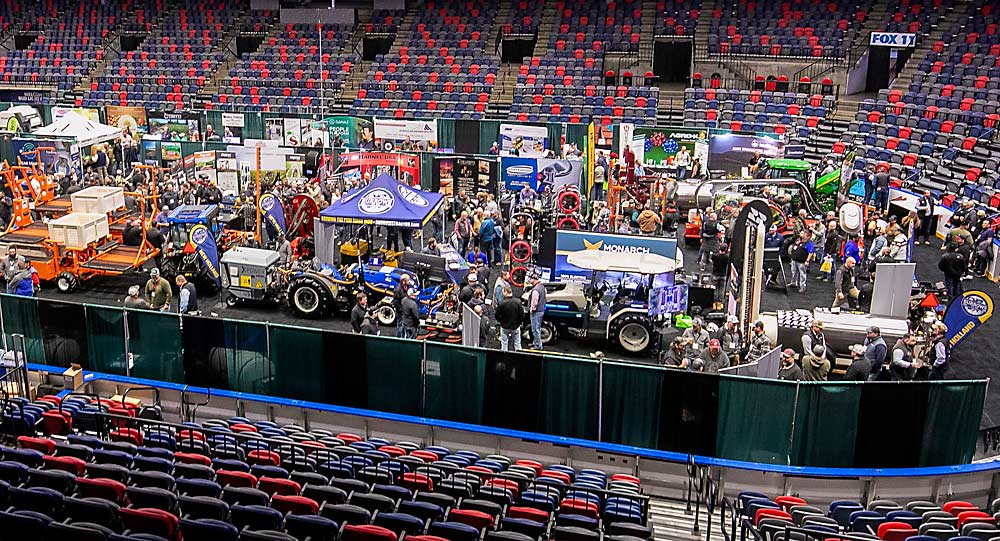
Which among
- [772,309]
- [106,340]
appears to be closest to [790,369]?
[772,309]

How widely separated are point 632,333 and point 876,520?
6.69 m

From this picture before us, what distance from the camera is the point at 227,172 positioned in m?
25.9

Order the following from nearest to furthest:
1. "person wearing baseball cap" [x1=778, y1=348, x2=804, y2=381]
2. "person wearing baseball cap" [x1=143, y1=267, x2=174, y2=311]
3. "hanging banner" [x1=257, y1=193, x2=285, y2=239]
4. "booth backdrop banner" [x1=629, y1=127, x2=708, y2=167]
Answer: "person wearing baseball cap" [x1=778, y1=348, x2=804, y2=381] < "person wearing baseball cap" [x1=143, y1=267, x2=174, y2=311] < "hanging banner" [x1=257, y1=193, x2=285, y2=239] < "booth backdrop banner" [x1=629, y1=127, x2=708, y2=167]

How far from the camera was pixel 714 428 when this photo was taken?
1287 centimetres

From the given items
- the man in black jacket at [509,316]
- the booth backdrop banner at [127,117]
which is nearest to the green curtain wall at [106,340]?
the man in black jacket at [509,316]

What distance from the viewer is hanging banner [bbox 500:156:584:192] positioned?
25.6m

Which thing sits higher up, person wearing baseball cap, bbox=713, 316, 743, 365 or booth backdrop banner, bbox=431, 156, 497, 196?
booth backdrop banner, bbox=431, 156, 497, 196

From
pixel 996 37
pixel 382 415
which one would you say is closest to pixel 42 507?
pixel 382 415

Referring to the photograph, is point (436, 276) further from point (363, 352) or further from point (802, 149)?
point (802, 149)

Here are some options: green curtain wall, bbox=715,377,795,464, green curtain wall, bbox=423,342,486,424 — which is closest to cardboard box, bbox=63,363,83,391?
green curtain wall, bbox=423,342,486,424

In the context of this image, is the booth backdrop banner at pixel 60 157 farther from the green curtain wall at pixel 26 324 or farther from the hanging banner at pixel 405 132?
the green curtain wall at pixel 26 324

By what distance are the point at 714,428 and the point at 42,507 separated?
8392mm

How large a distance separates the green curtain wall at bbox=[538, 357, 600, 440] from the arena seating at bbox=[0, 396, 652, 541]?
0.63 metres

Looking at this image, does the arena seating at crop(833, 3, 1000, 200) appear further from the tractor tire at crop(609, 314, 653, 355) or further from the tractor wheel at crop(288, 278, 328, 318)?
the tractor wheel at crop(288, 278, 328, 318)
